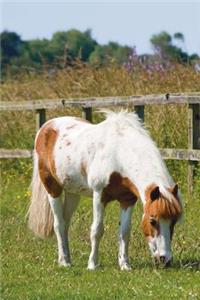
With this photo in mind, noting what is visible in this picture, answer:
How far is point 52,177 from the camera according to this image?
384 inches

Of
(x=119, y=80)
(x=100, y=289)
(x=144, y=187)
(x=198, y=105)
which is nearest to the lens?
(x=100, y=289)

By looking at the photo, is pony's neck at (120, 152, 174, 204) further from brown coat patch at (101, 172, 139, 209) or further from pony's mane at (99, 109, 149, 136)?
pony's mane at (99, 109, 149, 136)

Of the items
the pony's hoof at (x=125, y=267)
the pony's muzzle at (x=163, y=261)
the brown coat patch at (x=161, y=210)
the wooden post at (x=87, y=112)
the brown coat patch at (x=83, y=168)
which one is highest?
the brown coat patch at (x=83, y=168)

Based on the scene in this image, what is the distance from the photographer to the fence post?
513 inches

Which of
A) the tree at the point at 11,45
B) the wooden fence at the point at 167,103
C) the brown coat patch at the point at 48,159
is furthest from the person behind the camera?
the tree at the point at 11,45

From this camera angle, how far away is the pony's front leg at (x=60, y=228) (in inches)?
372

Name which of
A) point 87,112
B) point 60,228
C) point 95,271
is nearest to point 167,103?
point 87,112

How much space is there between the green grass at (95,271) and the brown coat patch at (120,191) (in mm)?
584

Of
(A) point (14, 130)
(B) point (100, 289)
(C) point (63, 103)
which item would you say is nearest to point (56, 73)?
(A) point (14, 130)

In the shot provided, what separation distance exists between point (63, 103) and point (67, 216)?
5.44 metres

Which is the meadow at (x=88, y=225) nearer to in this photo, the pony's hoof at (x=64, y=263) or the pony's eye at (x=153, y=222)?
the pony's hoof at (x=64, y=263)

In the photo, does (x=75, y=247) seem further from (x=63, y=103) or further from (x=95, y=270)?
(x=63, y=103)

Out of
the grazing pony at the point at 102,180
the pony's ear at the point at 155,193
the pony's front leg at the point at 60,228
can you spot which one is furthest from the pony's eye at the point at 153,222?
the pony's front leg at the point at 60,228

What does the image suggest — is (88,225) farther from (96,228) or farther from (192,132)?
(192,132)
